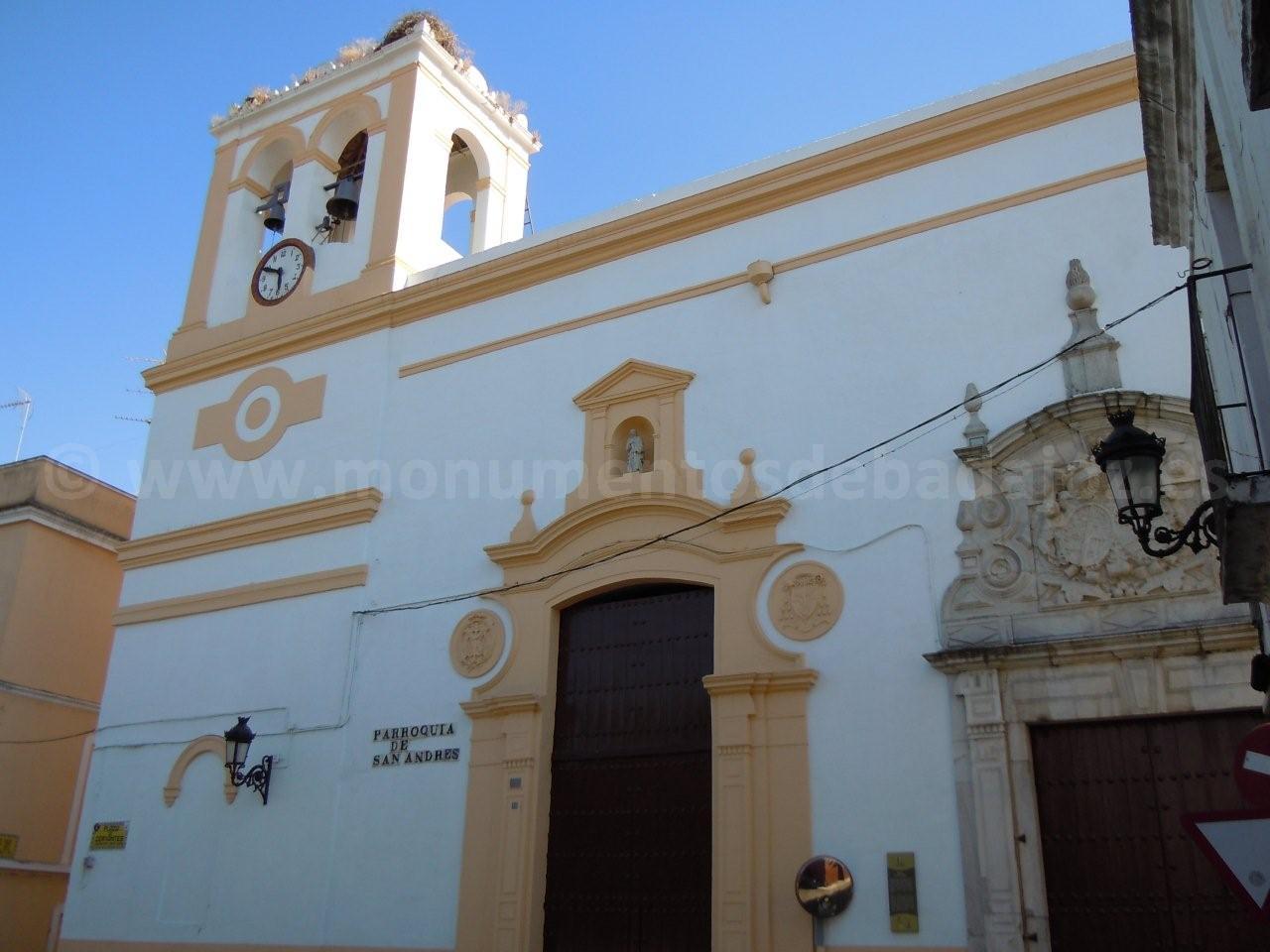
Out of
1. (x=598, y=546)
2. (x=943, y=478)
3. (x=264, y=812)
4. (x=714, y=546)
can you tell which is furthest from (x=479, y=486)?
(x=943, y=478)

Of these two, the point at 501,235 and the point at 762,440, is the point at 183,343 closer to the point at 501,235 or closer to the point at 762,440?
the point at 501,235

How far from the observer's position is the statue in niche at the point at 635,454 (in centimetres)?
1045

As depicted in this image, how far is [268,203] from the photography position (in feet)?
48.4

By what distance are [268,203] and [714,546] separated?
808cm

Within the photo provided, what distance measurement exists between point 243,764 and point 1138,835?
24.3 feet

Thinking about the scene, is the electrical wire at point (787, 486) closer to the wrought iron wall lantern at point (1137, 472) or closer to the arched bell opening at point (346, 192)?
the wrought iron wall lantern at point (1137, 472)

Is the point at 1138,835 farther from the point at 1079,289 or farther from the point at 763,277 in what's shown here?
the point at 763,277

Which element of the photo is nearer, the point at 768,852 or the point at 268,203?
the point at 768,852

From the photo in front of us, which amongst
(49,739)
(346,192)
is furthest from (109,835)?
(346,192)

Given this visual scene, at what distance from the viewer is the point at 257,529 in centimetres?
1212

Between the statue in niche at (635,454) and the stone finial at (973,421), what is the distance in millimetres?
2780

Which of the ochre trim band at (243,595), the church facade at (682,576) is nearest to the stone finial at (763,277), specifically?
the church facade at (682,576)

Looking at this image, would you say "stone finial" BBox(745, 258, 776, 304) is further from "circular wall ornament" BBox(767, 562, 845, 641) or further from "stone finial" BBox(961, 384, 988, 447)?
"circular wall ornament" BBox(767, 562, 845, 641)

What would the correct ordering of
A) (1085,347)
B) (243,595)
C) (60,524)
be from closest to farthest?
1. (1085,347)
2. (243,595)
3. (60,524)
